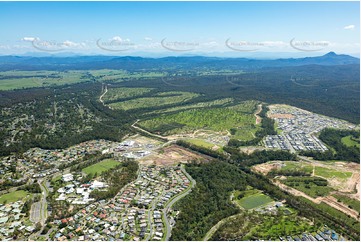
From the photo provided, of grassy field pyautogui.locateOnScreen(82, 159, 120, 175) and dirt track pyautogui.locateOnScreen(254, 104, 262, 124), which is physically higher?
grassy field pyautogui.locateOnScreen(82, 159, 120, 175)

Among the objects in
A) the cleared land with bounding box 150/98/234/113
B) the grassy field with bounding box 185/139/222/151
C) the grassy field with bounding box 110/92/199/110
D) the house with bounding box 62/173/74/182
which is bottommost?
the cleared land with bounding box 150/98/234/113

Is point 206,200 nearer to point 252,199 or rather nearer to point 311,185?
point 252,199

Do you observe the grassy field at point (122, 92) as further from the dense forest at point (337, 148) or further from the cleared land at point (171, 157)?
the dense forest at point (337, 148)

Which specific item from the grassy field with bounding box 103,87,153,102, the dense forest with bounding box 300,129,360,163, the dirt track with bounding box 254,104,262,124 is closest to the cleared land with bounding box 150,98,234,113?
the dirt track with bounding box 254,104,262,124

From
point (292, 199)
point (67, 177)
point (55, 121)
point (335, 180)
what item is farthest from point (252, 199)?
point (55, 121)

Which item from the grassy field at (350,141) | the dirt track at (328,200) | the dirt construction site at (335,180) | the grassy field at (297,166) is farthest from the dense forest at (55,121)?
the grassy field at (350,141)

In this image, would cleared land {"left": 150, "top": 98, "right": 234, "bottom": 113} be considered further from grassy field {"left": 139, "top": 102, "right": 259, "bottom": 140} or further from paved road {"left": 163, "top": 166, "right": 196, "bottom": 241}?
paved road {"left": 163, "top": 166, "right": 196, "bottom": 241}

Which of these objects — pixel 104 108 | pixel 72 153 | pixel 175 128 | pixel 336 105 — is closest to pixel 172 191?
pixel 72 153
